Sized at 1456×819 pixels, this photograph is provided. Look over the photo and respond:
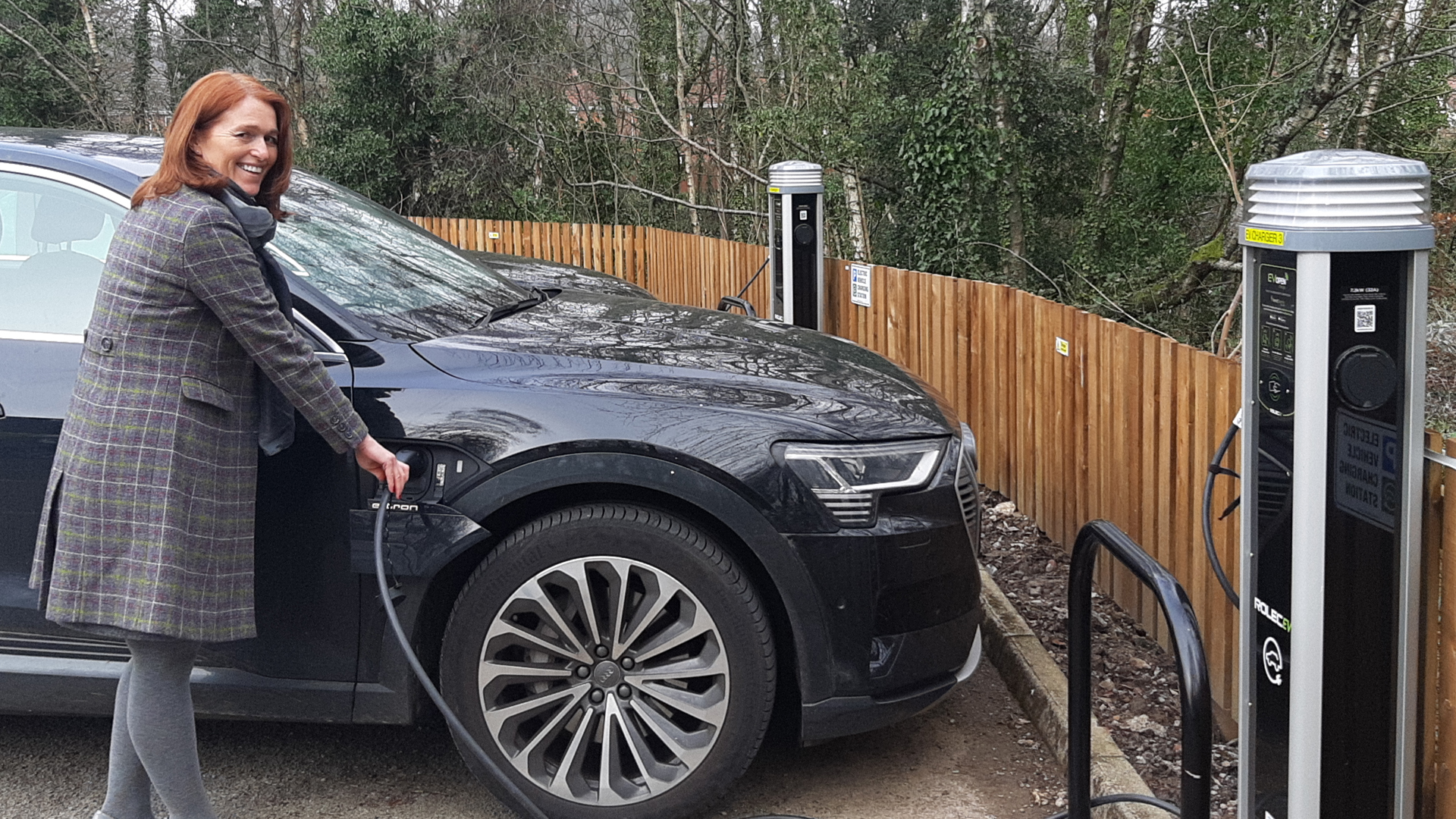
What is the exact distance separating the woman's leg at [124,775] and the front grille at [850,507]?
5.55ft

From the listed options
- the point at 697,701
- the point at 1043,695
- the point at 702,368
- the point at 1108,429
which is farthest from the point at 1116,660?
the point at 702,368

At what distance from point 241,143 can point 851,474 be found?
164cm

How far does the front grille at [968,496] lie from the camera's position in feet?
11.7

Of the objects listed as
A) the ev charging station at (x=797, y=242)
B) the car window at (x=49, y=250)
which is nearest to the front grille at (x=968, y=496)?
the car window at (x=49, y=250)

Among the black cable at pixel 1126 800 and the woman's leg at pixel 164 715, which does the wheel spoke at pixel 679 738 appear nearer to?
the black cable at pixel 1126 800

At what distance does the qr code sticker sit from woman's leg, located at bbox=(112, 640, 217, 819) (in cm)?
253

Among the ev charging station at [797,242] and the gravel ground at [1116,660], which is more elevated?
the ev charging station at [797,242]

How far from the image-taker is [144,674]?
3.04 meters

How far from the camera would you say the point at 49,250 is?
11.9 feet

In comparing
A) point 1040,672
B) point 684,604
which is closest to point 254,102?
point 684,604

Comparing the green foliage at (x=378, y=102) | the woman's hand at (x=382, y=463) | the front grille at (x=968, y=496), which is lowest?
the front grille at (x=968, y=496)

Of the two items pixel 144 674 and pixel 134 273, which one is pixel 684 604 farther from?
pixel 134 273

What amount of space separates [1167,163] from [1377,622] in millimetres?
15218

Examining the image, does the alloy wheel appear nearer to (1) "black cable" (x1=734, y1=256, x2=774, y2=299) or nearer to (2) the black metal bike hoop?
(2) the black metal bike hoop
